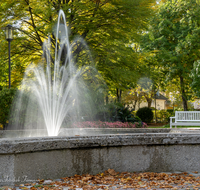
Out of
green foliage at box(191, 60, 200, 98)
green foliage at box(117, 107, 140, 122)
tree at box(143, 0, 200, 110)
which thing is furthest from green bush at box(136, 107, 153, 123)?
green foliage at box(117, 107, 140, 122)

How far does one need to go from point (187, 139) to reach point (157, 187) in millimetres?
1111

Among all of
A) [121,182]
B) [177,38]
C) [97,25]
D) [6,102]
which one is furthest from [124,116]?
[177,38]

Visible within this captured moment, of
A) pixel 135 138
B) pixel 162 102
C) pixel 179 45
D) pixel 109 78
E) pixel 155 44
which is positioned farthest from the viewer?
pixel 162 102

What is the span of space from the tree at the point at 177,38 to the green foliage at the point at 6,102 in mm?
12139

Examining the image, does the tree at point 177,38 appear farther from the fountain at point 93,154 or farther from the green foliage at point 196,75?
the fountain at point 93,154

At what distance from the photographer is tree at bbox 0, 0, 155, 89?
11.4 m

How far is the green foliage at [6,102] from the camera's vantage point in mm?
8242

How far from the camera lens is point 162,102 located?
171 ft

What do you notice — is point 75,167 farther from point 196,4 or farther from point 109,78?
point 196,4

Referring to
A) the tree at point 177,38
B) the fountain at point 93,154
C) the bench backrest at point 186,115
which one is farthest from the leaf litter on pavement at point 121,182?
the tree at point 177,38

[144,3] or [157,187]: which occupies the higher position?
[144,3]

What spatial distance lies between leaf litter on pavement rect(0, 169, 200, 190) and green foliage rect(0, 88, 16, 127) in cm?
551

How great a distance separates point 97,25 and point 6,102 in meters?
6.21

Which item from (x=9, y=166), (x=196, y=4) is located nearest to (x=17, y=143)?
(x=9, y=166)
